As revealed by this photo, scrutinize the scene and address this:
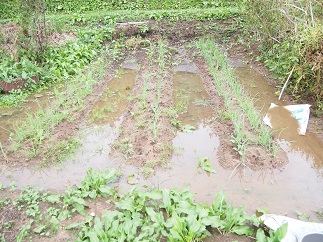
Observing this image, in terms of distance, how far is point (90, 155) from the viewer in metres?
4.33

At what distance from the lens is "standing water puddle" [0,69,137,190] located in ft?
12.7

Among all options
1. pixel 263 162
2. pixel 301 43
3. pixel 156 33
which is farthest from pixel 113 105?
pixel 156 33

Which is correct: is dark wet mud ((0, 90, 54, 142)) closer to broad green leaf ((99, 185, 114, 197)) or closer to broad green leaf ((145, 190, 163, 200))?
broad green leaf ((99, 185, 114, 197))

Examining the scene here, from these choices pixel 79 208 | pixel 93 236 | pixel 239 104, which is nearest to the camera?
pixel 93 236

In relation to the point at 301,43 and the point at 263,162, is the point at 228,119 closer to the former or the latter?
the point at 263,162

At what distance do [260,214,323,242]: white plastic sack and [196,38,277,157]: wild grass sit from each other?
1.26m

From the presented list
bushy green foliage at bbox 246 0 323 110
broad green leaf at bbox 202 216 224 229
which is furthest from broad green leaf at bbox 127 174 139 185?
bushy green foliage at bbox 246 0 323 110

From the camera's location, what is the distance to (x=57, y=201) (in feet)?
11.0

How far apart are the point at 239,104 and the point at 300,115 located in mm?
986

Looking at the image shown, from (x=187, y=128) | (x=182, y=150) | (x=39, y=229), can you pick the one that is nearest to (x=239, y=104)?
(x=187, y=128)

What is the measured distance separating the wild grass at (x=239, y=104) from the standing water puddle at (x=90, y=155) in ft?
5.82

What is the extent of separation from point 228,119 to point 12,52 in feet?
15.1

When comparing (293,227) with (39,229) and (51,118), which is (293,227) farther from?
(51,118)

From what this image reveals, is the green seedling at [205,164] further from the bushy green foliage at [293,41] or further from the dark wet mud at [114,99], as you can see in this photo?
the bushy green foliage at [293,41]
